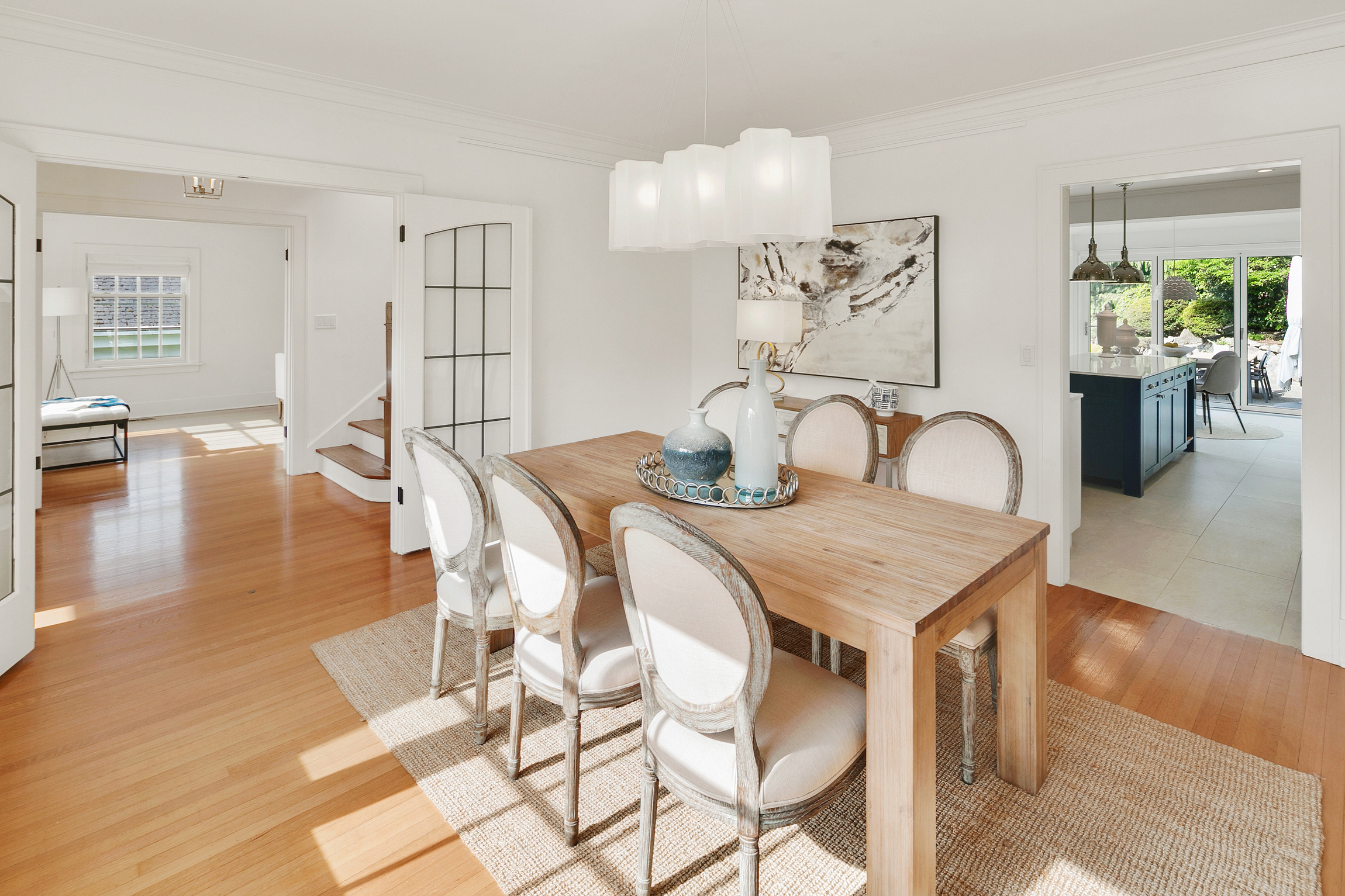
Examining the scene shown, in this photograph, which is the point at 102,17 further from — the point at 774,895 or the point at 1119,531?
the point at 1119,531

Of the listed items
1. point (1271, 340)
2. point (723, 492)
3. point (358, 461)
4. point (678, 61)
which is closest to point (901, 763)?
point (723, 492)

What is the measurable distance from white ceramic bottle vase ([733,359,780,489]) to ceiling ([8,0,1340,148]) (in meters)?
1.47

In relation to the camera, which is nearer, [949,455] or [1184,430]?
[949,455]

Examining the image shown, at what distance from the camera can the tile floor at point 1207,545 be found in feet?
10.7

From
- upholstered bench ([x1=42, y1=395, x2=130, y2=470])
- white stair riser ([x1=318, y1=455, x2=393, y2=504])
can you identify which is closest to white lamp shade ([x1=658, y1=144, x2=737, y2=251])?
white stair riser ([x1=318, y1=455, x2=393, y2=504])

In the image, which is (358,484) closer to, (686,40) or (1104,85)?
(686,40)

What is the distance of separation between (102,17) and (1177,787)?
455 cm

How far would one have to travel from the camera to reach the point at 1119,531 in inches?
171

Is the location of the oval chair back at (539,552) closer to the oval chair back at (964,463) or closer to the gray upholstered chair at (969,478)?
the gray upholstered chair at (969,478)

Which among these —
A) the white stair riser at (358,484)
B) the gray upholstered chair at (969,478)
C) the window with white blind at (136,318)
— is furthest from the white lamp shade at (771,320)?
the window with white blind at (136,318)

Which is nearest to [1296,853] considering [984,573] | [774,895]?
[984,573]

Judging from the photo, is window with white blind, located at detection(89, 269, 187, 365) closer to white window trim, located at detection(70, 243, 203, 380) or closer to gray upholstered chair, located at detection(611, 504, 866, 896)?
white window trim, located at detection(70, 243, 203, 380)

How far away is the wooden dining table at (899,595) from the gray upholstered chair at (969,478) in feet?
0.29

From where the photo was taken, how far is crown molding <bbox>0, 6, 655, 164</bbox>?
2711 mm
